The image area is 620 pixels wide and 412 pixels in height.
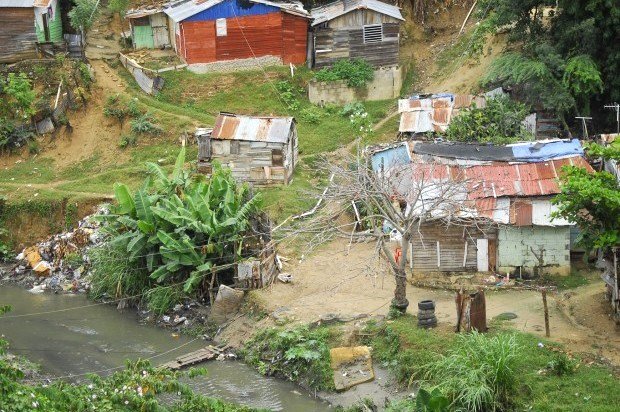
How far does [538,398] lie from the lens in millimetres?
18562

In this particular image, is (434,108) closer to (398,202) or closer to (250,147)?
(250,147)

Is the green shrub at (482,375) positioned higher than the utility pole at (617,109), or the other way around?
the utility pole at (617,109)

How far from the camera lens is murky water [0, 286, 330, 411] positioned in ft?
70.3

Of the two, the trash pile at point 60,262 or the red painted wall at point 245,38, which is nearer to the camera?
the trash pile at point 60,262

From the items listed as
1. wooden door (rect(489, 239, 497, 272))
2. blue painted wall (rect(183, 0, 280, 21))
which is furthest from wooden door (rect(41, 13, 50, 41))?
wooden door (rect(489, 239, 497, 272))

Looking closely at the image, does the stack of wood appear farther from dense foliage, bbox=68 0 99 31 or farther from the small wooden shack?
dense foliage, bbox=68 0 99 31

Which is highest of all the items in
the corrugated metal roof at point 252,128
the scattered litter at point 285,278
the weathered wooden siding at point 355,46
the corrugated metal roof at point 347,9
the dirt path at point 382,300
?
the corrugated metal roof at point 347,9

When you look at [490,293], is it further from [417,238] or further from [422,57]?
[422,57]

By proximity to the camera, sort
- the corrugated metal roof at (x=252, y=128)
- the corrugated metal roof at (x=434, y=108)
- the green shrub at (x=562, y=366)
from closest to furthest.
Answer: the green shrub at (x=562, y=366) < the corrugated metal roof at (x=252, y=128) < the corrugated metal roof at (x=434, y=108)

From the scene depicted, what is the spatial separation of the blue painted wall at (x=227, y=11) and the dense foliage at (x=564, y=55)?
911cm

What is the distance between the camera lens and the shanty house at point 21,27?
1394 inches

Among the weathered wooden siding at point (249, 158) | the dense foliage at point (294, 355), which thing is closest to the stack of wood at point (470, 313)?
the dense foliage at point (294, 355)

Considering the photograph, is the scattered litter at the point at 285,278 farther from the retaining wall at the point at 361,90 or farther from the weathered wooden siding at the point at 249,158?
the retaining wall at the point at 361,90

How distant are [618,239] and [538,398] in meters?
3.76
